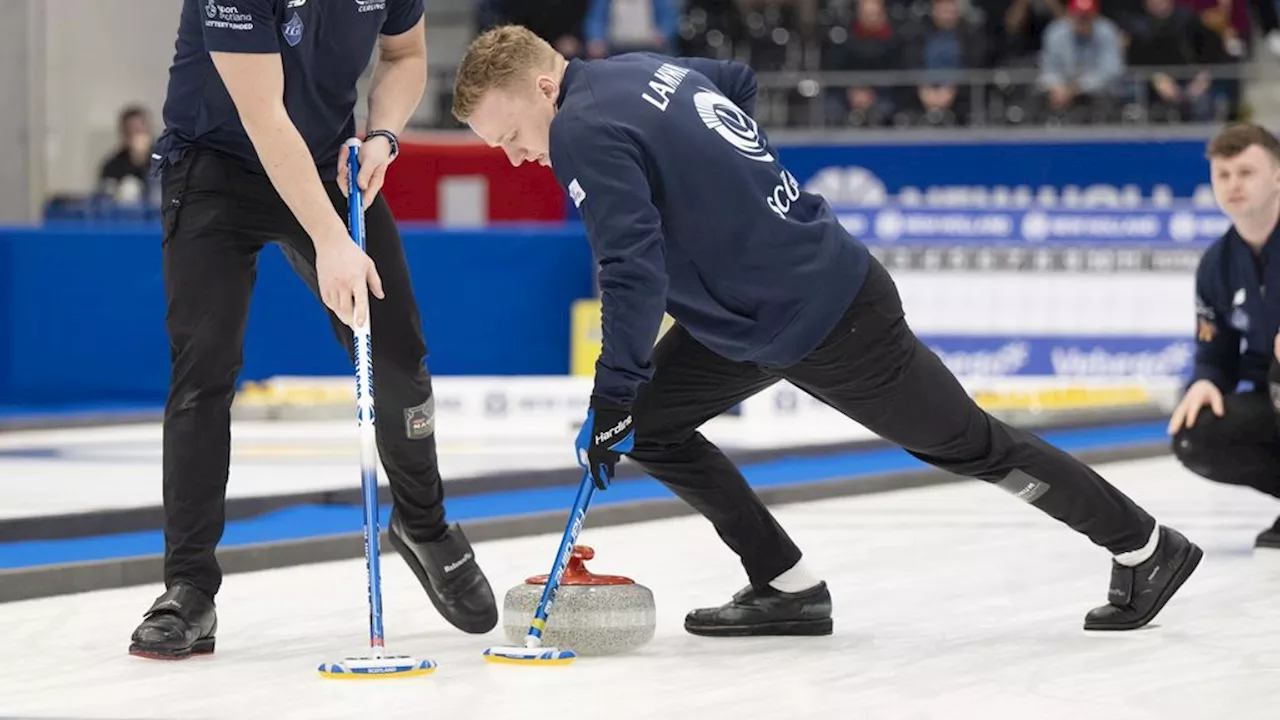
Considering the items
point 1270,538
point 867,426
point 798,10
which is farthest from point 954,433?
point 798,10

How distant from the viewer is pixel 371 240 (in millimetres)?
3842

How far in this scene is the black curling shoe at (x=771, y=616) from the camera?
399 cm

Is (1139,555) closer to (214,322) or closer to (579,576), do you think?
(579,576)

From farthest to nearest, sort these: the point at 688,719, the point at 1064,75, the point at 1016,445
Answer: the point at 1064,75, the point at 1016,445, the point at 688,719

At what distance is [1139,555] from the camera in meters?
3.97

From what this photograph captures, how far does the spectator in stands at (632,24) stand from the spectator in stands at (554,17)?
0.08m

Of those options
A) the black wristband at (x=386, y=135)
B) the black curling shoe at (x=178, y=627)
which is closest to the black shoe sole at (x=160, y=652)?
the black curling shoe at (x=178, y=627)

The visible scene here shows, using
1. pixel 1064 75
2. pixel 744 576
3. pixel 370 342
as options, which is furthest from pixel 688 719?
pixel 1064 75

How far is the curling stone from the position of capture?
3672 mm

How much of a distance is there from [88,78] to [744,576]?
10532 mm

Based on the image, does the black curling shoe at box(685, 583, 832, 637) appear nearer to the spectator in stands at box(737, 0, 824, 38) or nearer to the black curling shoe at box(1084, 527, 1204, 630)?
the black curling shoe at box(1084, 527, 1204, 630)

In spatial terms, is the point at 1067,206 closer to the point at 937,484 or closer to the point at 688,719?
the point at 937,484

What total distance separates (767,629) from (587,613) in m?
0.51

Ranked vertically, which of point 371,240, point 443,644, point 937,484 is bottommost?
point 937,484
